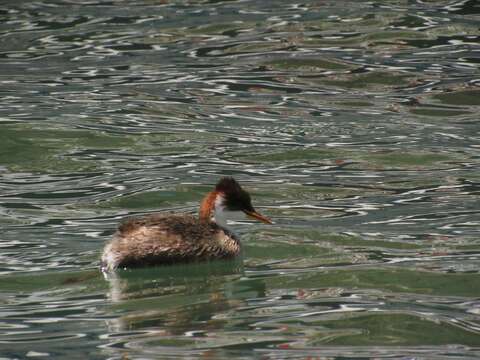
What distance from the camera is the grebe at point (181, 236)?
40.1 ft

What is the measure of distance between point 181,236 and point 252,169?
389cm

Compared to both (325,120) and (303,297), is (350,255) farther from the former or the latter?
(325,120)

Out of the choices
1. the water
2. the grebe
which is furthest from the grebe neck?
the water

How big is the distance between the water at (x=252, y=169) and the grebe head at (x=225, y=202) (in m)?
0.38

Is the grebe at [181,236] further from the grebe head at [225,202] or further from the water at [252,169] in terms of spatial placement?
the water at [252,169]

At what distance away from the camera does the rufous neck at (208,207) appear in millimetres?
12844

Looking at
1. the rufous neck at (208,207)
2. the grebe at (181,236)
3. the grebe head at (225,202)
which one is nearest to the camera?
the grebe at (181,236)

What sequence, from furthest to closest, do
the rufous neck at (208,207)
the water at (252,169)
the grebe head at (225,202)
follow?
the rufous neck at (208,207) → the grebe head at (225,202) → the water at (252,169)

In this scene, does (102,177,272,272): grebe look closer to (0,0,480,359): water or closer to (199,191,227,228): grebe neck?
(199,191,227,228): grebe neck

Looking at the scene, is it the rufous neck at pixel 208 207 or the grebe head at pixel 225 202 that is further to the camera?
the rufous neck at pixel 208 207

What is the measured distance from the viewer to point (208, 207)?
12867mm

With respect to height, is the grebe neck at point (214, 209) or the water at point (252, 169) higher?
the grebe neck at point (214, 209)

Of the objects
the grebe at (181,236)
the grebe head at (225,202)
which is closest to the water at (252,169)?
the grebe at (181,236)

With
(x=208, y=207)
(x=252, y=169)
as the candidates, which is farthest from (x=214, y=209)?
(x=252, y=169)
